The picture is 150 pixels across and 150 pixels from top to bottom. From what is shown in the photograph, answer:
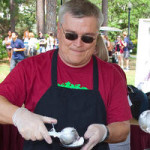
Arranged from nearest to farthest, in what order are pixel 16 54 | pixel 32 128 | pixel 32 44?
pixel 32 128, pixel 16 54, pixel 32 44

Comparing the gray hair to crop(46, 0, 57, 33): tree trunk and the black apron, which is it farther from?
crop(46, 0, 57, 33): tree trunk

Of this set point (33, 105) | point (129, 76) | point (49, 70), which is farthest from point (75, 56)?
point (129, 76)

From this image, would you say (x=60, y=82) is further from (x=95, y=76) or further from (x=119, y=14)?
(x=119, y=14)

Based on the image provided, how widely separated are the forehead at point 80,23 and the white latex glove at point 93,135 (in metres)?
0.42

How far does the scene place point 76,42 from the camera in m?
1.22

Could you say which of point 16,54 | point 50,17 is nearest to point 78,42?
point 16,54

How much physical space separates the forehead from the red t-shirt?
175 mm

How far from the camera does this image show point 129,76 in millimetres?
8469

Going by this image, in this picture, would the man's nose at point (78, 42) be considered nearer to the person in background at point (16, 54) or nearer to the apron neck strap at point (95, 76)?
the apron neck strap at point (95, 76)

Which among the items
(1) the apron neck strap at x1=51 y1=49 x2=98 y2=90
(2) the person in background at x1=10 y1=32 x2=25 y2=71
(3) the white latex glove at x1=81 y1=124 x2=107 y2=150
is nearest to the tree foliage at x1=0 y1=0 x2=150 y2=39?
(2) the person in background at x1=10 y1=32 x2=25 y2=71

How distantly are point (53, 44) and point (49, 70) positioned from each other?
8.94m

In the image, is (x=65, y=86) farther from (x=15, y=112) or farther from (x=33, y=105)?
(x=15, y=112)

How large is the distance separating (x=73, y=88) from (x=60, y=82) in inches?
2.6

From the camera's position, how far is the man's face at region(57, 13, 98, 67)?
1.19 meters
